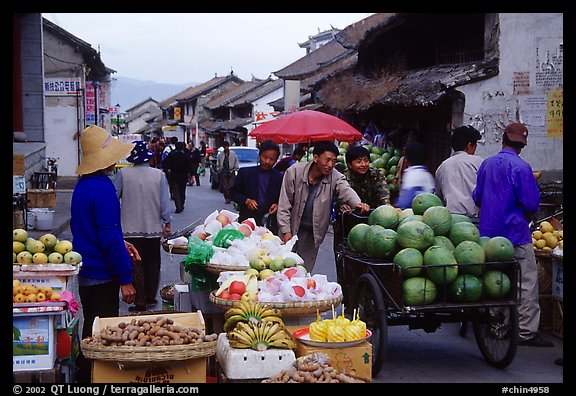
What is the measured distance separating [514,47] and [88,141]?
9.95m

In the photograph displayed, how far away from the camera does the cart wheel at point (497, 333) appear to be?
21.2 feet

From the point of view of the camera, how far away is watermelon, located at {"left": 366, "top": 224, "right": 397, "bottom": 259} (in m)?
6.57

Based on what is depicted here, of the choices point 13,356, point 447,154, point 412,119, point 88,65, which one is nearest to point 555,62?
point 447,154

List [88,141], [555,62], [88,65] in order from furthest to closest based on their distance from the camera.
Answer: [88,65] < [555,62] < [88,141]

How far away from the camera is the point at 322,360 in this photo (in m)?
4.83

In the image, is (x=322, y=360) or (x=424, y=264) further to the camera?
(x=424, y=264)

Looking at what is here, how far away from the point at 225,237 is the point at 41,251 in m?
1.63

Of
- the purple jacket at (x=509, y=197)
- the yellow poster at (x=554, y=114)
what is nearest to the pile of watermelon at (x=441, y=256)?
the purple jacket at (x=509, y=197)

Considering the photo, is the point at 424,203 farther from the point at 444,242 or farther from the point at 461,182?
the point at 461,182

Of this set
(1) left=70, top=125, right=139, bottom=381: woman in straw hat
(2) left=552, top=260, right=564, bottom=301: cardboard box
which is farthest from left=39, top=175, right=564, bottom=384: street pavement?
(1) left=70, top=125, right=139, bottom=381: woman in straw hat

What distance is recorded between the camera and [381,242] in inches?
259

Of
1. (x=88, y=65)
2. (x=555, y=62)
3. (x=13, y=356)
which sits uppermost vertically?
(x=88, y=65)

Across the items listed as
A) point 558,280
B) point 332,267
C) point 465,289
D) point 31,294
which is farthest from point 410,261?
point 332,267
